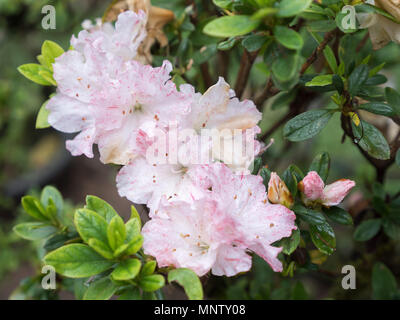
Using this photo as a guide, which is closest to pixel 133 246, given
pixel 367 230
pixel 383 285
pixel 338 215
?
pixel 338 215

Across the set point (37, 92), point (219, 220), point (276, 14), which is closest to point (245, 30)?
point (276, 14)

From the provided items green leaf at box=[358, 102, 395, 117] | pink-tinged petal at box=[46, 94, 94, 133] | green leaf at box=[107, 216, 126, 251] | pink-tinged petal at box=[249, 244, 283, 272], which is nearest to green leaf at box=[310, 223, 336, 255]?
pink-tinged petal at box=[249, 244, 283, 272]

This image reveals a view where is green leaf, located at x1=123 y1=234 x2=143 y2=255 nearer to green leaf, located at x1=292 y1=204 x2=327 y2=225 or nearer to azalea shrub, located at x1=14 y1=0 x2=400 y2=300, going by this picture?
azalea shrub, located at x1=14 y1=0 x2=400 y2=300

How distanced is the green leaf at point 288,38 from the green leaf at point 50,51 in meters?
0.43

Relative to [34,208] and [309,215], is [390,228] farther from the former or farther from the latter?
[34,208]

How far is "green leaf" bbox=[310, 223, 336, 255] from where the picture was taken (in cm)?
76

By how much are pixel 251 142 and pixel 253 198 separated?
0.34 ft

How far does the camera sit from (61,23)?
5.01ft

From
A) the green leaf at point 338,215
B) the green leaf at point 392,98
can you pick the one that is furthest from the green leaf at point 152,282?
the green leaf at point 392,98

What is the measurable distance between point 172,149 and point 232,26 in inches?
8.5

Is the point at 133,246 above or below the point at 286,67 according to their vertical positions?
below

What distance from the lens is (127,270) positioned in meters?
0.68

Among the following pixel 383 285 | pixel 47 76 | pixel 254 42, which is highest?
pixel 254 42

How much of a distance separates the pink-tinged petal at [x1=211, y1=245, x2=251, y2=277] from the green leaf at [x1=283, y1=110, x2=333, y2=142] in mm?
248
